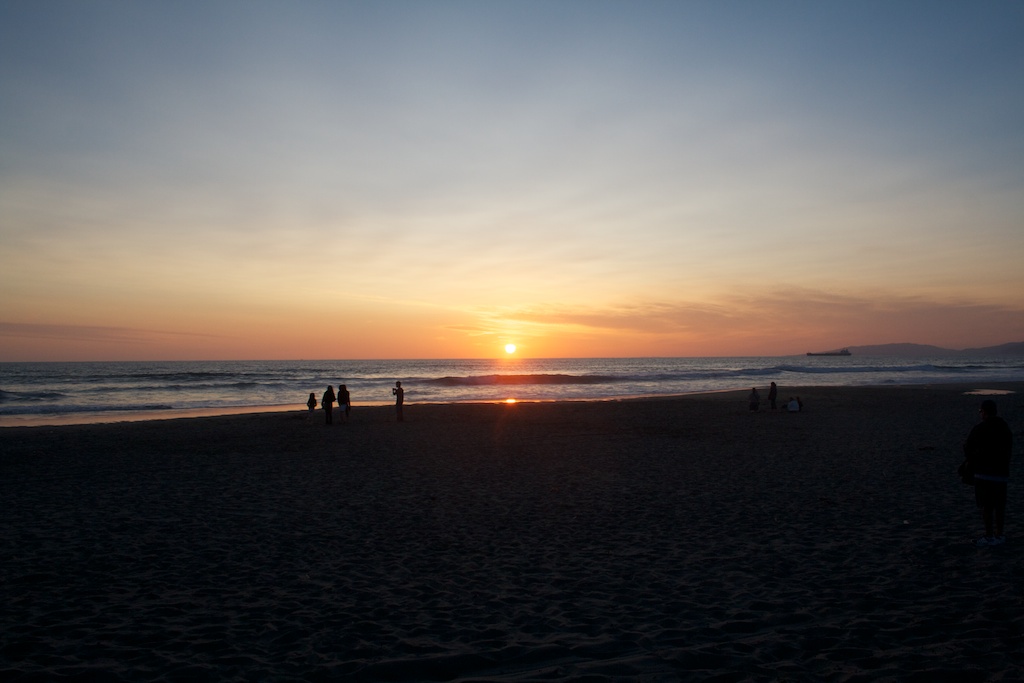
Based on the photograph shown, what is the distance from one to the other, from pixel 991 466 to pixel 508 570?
18.8 feet

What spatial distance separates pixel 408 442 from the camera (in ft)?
61.7

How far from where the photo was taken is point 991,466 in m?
7.52

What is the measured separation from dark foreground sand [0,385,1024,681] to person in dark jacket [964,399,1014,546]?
34cm

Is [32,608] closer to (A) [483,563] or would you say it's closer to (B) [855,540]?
(A) [483,563]

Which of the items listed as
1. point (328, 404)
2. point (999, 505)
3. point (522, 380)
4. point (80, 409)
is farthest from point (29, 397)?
point (999, 505)

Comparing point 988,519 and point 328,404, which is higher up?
point 328,404

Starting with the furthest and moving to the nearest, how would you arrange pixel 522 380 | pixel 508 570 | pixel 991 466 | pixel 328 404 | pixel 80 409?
1. pixel 522 380
2. pixel 80 409
3. pixel 328 404
4. pixel 991 466
5. pixel 508 570

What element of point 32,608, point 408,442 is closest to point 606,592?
point 32,608

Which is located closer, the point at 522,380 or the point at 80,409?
the point at 80,409

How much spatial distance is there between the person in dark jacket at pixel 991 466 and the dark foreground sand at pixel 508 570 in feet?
1.11

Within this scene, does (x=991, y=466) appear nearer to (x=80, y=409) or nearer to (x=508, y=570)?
(x=508, y=570)

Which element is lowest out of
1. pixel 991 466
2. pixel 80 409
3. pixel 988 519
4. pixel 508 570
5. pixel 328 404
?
pixel 508 570

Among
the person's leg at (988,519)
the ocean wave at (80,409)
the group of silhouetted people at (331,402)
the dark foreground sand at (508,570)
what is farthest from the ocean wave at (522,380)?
the person's leg at (988,519)

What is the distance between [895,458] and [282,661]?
13925 millimetres
